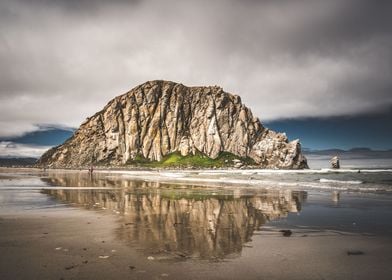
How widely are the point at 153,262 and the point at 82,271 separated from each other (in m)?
1.90

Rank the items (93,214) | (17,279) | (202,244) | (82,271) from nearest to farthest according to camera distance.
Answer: (17,279), (82,271), (202,244), (93,214)

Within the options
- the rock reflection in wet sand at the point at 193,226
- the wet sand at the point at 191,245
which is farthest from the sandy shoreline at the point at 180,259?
the rock reflection in wet sand at the point at 193,226

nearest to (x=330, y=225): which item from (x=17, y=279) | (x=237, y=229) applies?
(x=237, y=229)

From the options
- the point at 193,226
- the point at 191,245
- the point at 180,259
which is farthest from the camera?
the point at 193,226

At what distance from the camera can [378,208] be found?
21.6m

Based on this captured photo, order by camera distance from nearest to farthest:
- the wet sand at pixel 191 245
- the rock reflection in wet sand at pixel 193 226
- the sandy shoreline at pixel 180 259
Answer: the sandy shoreline at pixel 180 259 < the wet sand at pixel 191 245 < the rock reflection in wet sand at pixel 193 226

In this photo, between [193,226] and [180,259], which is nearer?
[180,259]

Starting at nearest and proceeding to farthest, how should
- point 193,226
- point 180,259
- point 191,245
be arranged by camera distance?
point 180,259 < point 191,245 < point 193,226

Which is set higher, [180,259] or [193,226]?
[180,259]

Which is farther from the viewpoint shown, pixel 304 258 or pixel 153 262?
pixel 304 258

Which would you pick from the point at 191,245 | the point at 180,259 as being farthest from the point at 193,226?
the point at 180,259

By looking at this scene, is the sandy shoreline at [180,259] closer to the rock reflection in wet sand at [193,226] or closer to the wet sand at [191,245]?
the wet sand at [191,245]

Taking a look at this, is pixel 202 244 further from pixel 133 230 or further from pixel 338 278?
pixel 338 278

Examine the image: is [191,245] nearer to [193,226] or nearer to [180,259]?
[180,259]
